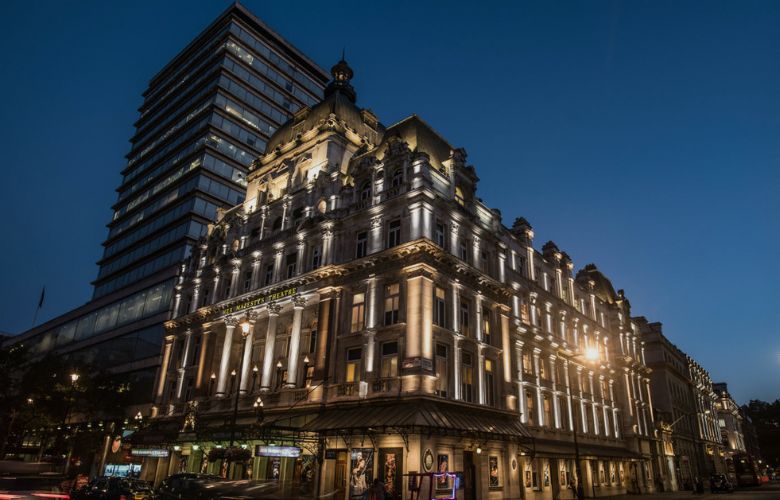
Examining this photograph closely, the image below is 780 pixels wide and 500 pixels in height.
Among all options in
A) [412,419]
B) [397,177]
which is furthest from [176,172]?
[412,419]

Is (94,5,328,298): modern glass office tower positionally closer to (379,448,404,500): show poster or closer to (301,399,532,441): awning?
(301,399,532,441): awning

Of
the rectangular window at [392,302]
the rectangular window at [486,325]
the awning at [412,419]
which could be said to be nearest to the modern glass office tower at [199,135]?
the rectangular window at [392,302]

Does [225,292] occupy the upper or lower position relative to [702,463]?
upper

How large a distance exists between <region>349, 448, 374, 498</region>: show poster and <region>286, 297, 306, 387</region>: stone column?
7.79 m

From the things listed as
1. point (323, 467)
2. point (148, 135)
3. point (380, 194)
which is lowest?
point (323, 467)

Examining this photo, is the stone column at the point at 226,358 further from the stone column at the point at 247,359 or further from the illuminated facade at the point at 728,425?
the illuminated facade at the point at 728,425

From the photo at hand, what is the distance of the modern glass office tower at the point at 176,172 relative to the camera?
208 ft

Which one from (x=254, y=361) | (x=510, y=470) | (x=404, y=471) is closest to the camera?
(x=404, y=471)

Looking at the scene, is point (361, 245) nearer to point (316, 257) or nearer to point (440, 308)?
point (316, 257)

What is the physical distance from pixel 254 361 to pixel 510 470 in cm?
2049

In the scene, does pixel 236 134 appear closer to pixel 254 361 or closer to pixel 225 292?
pixel 225 292

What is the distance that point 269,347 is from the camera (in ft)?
123

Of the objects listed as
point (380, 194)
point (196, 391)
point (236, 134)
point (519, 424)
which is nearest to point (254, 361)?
point (196, 391)

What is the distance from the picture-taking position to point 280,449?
2783 cm
